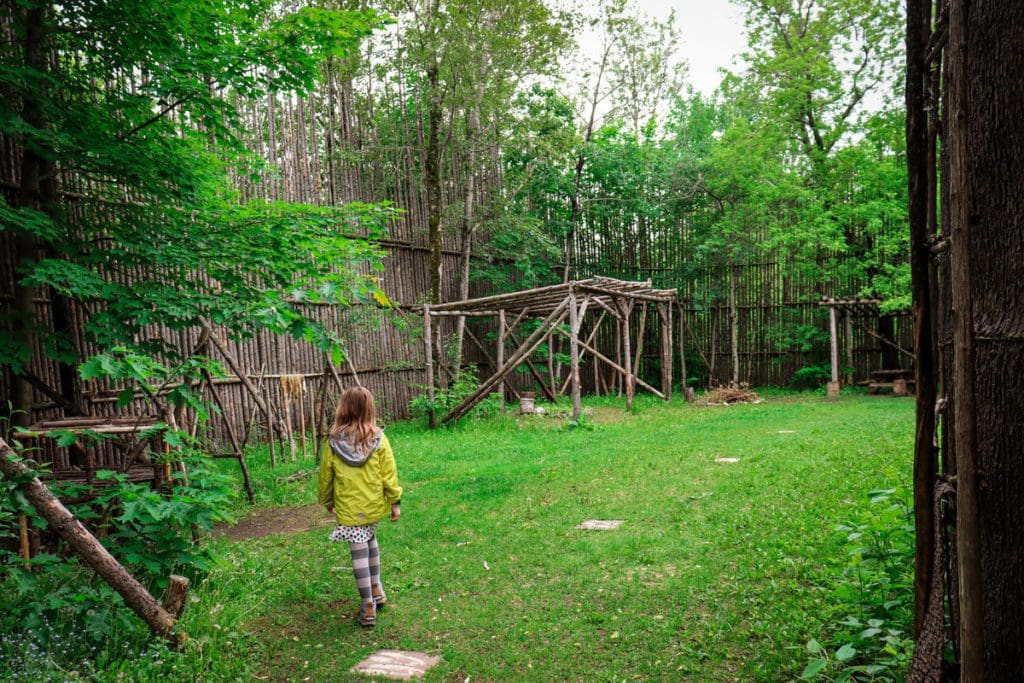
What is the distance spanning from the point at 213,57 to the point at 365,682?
5132 millimetres

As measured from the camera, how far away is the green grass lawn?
355 centimetres

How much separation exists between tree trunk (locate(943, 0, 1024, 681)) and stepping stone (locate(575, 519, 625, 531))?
414 cm

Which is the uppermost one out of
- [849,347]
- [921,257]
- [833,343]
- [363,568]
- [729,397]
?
[921,257]

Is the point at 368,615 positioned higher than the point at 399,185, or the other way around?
the point at 399,185

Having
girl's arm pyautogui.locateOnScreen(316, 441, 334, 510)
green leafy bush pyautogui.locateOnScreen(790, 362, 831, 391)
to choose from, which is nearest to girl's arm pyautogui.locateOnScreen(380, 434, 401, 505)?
girl's arm pyautogui.locateOnScreen(316, 441, 334, 510)

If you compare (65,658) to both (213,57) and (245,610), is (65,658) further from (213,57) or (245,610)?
(213,57)

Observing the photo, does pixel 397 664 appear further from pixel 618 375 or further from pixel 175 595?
pixel 618 375

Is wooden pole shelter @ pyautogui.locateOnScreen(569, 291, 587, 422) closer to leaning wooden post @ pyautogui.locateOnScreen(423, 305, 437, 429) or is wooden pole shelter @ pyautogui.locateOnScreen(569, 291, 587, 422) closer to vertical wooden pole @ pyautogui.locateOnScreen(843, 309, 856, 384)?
leaning wooden post @ pyautogui.locateOnScreen(423, 305, 437, 429)

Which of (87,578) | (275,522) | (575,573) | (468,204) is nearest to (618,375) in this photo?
(468,204)

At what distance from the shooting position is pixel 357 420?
14.5 ft

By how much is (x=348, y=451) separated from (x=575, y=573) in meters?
1.92

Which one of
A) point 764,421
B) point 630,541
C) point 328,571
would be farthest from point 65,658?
point 764,421

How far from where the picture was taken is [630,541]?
5.21 metres

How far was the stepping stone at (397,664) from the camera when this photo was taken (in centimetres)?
355
